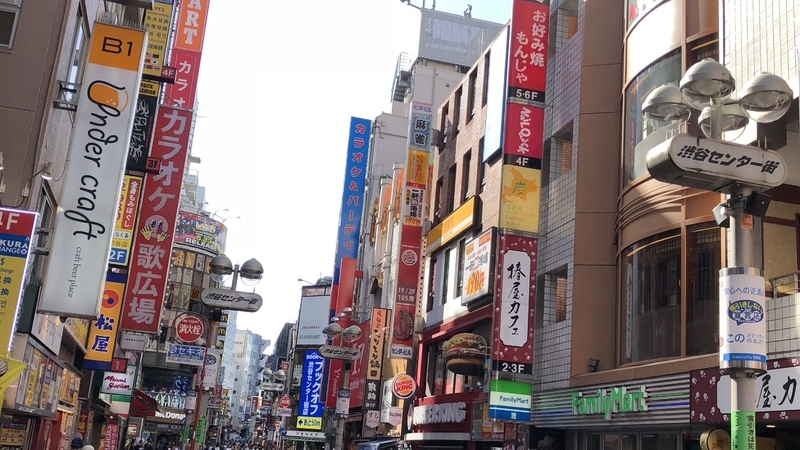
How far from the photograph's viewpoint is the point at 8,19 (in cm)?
1479

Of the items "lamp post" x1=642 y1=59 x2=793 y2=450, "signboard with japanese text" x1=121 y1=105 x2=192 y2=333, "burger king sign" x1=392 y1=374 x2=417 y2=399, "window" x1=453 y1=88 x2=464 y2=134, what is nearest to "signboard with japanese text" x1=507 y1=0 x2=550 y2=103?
"signboard with japanese text" x1=121 y1=105 x2=192 y2=333

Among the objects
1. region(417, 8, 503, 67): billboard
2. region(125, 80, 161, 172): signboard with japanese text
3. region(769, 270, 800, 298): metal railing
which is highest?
region(417, 8, 503, 67): billboard

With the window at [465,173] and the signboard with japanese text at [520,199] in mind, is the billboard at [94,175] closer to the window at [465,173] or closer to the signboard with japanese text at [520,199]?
the signboard with japanese text at [520,199]

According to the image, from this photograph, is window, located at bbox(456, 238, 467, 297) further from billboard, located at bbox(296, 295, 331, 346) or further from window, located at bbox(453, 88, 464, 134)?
billboard, located at bbox(296, 295, 331, 346)

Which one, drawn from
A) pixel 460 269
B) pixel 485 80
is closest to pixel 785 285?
pixel 460 269

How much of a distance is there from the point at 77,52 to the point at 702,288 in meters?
13.4

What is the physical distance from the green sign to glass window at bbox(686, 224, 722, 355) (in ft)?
4.55

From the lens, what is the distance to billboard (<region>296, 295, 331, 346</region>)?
94.0 m

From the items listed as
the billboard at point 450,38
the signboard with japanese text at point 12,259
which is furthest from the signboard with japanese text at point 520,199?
the billboard at point 450,38

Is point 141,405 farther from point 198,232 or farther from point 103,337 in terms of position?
point 198,232

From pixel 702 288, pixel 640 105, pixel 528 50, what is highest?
pixel 528 50

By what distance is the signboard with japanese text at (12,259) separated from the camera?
11.5m

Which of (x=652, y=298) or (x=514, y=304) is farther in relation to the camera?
(x=514, y=304)

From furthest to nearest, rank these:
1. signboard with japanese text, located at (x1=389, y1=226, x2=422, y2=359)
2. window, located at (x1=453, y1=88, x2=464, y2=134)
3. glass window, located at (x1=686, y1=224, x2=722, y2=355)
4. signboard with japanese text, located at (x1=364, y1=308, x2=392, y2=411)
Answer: signboard with japanese text, located at (x1=364, y1=308, x2=392, y2=411), window, located at (x1=453, y1=88, x2=464, y2=134), signboard with japanese text, located at (x1=389, y1=226, x2=422, y2=359), glass window, located at (x1=686, y1=224, x2=722, y2=355)
